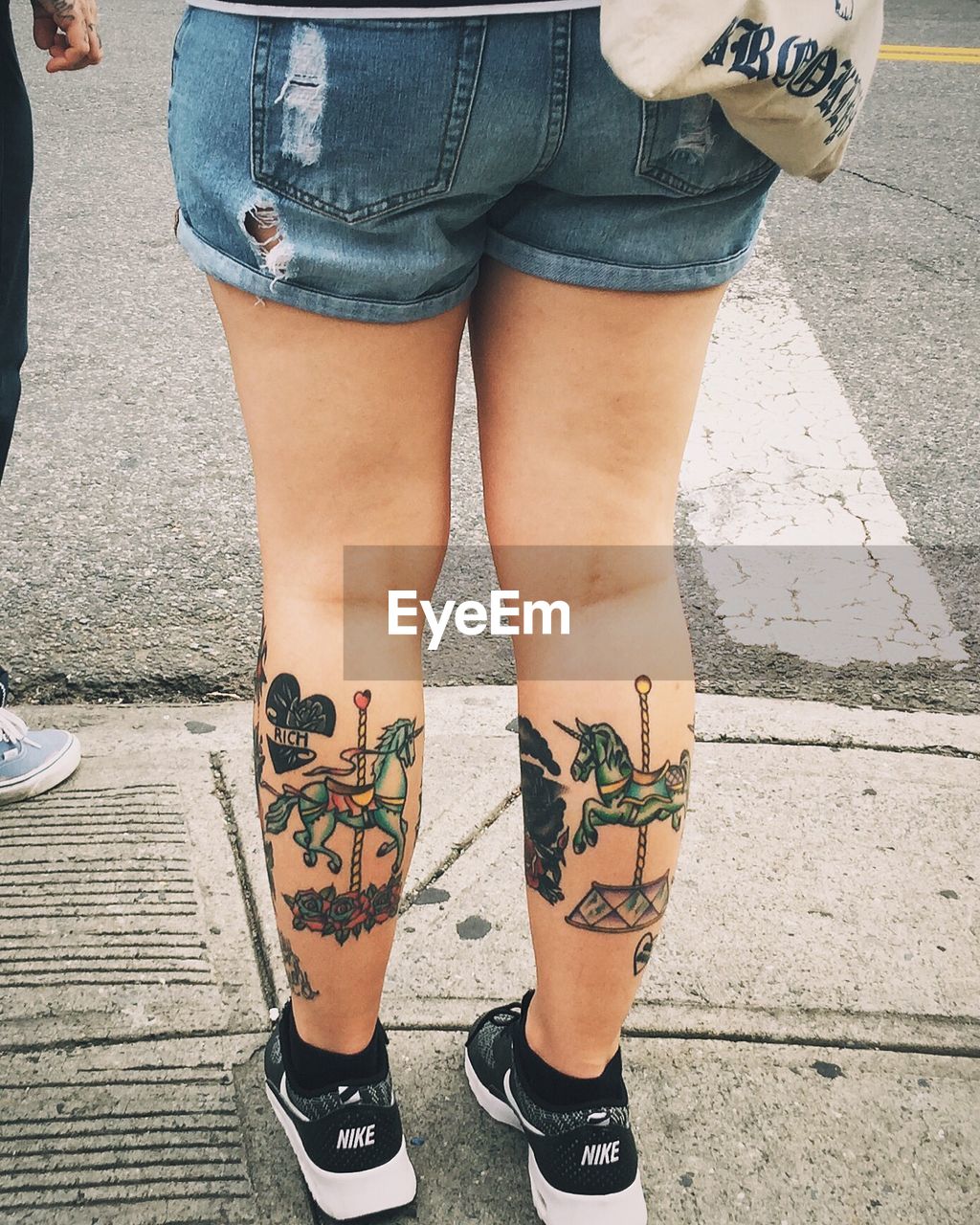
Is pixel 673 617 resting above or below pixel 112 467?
above

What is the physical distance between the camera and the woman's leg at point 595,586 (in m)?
1.12

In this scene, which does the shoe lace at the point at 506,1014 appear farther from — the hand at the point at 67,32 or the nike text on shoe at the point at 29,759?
the hand at the point at 67,32

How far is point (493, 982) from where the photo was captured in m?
1.68

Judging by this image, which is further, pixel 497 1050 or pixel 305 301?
pixel 497 1050

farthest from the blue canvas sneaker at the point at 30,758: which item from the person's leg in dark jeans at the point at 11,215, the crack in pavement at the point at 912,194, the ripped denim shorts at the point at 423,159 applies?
the crack in pavement at the point at 912,194

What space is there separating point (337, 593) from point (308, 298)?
280mm

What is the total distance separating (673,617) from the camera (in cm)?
124

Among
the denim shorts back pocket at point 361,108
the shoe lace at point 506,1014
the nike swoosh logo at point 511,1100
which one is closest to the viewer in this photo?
the denim shorts back pocket at point 361,108

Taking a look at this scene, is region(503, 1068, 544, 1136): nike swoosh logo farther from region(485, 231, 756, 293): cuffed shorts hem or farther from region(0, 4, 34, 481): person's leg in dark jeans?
region(0, 4, 34, 481): person's leg in dark jeans

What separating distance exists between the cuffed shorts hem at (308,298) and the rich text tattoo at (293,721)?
0.35 m

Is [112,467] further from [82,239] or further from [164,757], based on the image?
[82,239]

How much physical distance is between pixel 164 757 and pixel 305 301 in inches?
47.7

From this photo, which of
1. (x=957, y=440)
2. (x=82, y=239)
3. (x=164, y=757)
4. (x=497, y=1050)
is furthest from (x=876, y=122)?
(x=497, y=1050)

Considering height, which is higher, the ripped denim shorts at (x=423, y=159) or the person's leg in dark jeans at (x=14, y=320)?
the ripped denim shorts at (x=423, y=159)
